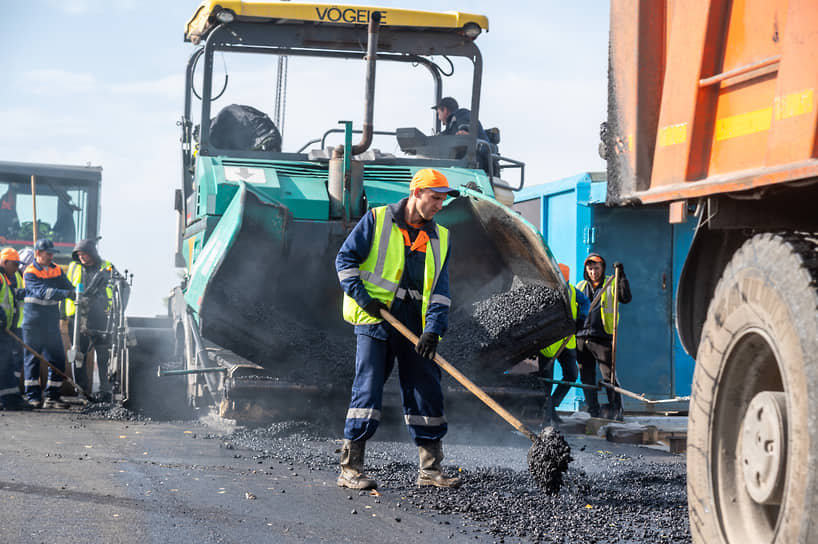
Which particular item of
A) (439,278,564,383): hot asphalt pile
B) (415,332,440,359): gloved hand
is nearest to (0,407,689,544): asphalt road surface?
(439,278,564,383): hot asphalt pile

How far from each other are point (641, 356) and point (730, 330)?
23.8ft

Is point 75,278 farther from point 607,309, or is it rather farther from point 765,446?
point 765,446

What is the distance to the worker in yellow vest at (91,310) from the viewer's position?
406 inches

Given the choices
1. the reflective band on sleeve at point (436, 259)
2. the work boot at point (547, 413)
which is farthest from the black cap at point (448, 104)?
the reflective band on sleeve at point (436, 259)

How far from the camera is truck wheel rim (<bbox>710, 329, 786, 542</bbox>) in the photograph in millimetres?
2635

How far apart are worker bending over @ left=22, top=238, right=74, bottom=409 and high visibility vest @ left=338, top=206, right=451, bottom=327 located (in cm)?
599

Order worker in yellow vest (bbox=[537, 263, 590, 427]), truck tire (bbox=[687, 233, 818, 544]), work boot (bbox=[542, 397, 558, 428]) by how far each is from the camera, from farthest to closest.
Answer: worker in yellow vest (bbox=[537, 263, 590, 427])
work boot (bbox=[542, 397, 558, 428])
truck tire (bbox=[687, 233, 818, 544])

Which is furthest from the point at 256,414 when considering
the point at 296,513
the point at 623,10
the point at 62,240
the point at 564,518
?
the point at 62,240

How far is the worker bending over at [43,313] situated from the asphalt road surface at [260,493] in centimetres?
318

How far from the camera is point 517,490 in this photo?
5012mm

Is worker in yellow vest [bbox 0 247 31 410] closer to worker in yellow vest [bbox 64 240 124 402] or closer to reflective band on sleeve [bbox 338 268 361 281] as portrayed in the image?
worker in yellow vest [bbox 64 240 124 402]

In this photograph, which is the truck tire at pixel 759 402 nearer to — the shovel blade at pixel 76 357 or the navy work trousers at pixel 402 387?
the navy work trousers at pixel 402 387

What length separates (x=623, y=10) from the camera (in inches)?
136

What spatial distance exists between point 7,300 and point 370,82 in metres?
5.52
